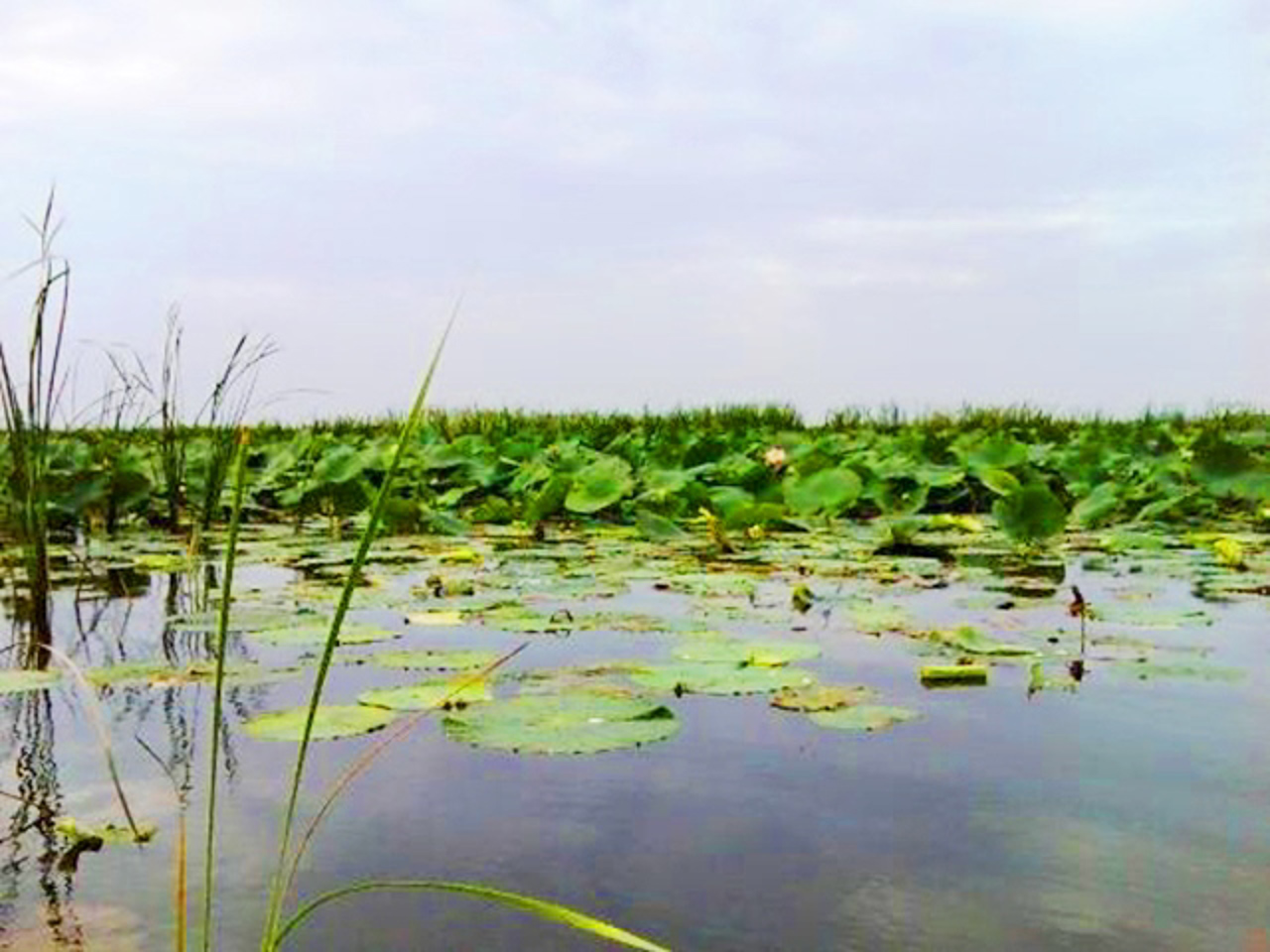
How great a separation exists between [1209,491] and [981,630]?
263 centimetres

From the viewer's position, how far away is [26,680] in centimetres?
194

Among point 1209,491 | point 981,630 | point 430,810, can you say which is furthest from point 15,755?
point 1209,491

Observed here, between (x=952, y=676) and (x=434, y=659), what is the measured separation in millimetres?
759

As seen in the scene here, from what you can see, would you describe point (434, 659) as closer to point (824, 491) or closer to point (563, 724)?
point (563, 724)

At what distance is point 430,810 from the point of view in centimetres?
129

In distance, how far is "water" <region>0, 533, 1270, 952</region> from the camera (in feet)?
3.33

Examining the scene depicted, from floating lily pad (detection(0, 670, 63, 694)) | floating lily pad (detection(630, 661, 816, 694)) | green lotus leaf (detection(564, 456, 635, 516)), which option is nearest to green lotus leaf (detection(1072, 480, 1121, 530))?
green lotus leaf (detection(564, 456, 635, 516))

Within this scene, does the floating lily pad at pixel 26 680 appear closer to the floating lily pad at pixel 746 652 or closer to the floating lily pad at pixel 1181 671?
the floating lily pad at pixel 746 652

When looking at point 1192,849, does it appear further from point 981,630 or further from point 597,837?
point 981,630

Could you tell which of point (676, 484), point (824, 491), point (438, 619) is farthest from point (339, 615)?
point (676, 484)

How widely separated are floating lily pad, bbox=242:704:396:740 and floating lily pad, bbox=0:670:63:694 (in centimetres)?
42

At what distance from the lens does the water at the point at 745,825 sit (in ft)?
3.33

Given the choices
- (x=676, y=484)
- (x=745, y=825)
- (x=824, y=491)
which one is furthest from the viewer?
(x=676, y=484)

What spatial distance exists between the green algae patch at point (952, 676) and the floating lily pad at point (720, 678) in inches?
6.2
